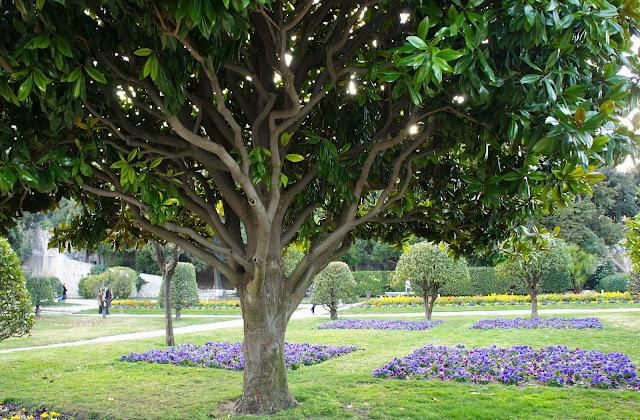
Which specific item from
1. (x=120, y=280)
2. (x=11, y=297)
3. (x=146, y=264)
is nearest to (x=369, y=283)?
(x=120, y=280)

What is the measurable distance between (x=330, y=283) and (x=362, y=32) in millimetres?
15855

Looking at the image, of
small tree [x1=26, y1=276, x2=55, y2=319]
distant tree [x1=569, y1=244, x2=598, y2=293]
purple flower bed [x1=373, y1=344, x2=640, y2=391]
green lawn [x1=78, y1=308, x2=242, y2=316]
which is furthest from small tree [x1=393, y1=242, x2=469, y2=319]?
small tree [x1=26, y1=276, x2=55, y2=319]

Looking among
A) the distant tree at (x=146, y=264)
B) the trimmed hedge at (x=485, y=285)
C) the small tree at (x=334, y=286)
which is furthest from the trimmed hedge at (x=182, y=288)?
the distant tree at (x=146, y=264)

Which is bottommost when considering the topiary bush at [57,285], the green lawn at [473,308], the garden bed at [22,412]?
the green lawn at [473,308]

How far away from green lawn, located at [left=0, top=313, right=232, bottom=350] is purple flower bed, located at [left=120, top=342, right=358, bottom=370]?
5.11 m

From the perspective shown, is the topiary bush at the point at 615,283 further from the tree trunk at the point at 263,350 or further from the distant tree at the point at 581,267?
the tree trunk at the point at 263,350

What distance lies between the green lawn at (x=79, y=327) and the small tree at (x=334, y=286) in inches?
171

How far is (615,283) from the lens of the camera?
1161 inches

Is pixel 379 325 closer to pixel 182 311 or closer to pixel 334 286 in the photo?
pixel 334 286

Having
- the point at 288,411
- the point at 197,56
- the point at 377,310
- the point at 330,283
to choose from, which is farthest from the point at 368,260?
the point at 197,56

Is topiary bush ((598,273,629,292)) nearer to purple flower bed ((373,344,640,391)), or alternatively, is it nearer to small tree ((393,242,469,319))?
small tree ((393,242,469,319))

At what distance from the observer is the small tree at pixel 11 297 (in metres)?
8.56

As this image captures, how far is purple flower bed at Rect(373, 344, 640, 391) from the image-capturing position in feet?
24.3

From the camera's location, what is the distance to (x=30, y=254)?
37.6 meters
